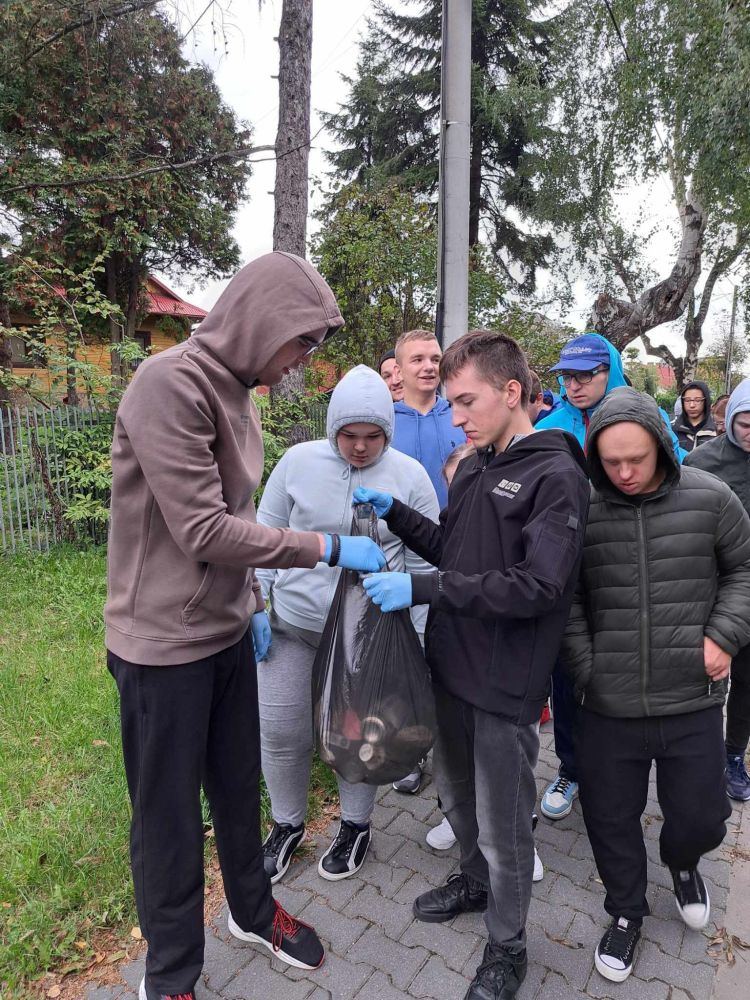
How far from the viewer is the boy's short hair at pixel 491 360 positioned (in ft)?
6.09

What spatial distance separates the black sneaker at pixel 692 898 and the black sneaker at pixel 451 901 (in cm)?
64

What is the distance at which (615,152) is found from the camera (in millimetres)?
16312

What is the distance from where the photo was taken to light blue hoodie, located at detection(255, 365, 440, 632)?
2.21m

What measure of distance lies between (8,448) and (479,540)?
6.44m

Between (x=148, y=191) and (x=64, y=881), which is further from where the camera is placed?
(x=148, y=191)

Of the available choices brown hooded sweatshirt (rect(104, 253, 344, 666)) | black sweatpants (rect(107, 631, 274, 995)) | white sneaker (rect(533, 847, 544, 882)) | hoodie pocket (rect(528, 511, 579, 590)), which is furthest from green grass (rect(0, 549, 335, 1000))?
hoodie pocket (rect(528, 511, 579, 590))

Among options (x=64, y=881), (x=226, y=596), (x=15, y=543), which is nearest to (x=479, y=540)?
(x=226, y=596)

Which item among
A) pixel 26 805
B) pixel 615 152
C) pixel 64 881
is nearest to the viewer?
pixel 64 881

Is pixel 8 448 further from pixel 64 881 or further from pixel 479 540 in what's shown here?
pixel 479 540

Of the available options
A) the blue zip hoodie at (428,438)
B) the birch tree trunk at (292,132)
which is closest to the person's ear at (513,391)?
the blue zip hoodie at (428,438)

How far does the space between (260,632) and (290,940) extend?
0.96 metres

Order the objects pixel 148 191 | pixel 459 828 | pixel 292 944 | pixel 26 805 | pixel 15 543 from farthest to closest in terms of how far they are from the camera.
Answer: pixel 148 191
pixel 15 543
pixel 26 805
pixel 459 828
pixel 292 944

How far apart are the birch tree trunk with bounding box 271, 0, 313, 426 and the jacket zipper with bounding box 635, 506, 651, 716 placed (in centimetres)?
528

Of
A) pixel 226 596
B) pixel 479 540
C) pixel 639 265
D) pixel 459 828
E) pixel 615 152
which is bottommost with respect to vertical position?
pixel 459 828
